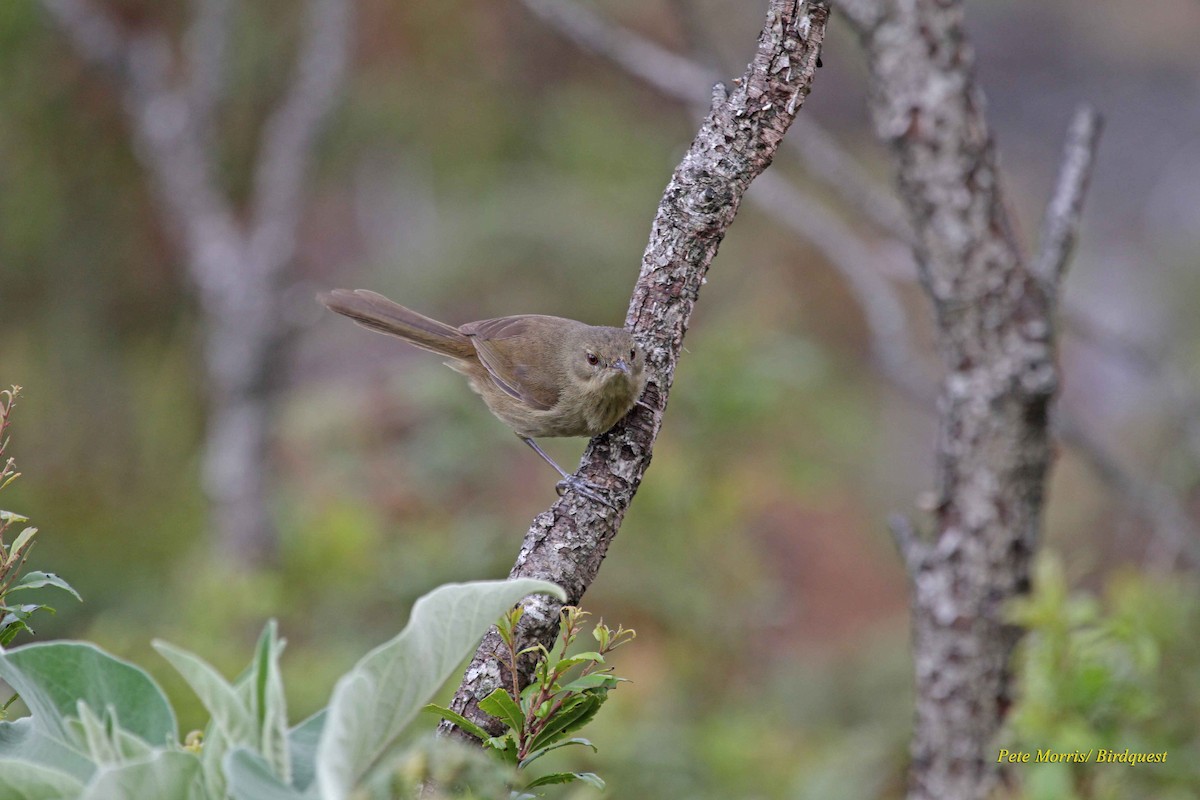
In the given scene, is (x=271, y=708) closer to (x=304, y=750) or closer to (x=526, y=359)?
(x=304, y=750)

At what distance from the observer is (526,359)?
12.3 ft

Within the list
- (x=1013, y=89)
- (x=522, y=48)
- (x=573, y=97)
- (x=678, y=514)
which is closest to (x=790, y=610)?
(x=678, y=514)

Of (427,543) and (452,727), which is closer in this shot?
(452,727)

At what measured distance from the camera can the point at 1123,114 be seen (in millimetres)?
13367

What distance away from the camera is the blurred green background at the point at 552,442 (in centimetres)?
578

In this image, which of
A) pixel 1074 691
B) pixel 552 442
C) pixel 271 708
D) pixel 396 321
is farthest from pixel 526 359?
pixel 552 442

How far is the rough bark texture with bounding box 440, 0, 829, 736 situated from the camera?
6.06ft

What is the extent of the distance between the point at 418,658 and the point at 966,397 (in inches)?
65.3

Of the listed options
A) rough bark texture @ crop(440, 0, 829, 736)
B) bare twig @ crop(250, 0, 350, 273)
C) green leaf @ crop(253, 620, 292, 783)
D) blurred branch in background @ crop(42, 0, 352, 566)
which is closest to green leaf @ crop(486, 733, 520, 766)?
rough bark texture @ crop(440, 0, 829, 736)

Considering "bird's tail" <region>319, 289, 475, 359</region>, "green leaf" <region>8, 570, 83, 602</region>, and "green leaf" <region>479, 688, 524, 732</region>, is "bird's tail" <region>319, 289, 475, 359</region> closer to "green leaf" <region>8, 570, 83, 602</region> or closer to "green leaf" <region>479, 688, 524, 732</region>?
"green leaf" <region>8, 570, 83, 602</region>

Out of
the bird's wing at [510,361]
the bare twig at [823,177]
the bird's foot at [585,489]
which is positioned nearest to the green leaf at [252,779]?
the bird's foot at [585,489]

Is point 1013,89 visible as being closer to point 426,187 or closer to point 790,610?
point 426,187

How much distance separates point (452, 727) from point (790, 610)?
701 centimetres

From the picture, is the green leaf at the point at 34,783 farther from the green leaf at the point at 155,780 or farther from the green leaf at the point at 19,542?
the green leaf at the point at 19,542
